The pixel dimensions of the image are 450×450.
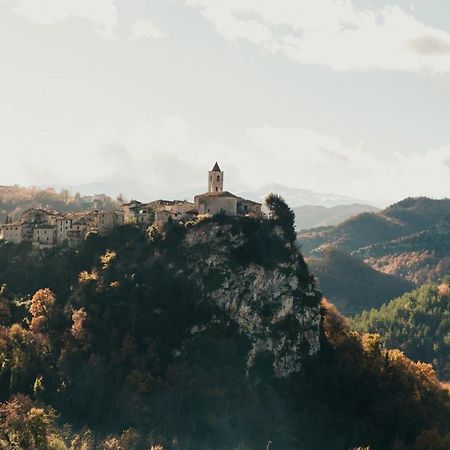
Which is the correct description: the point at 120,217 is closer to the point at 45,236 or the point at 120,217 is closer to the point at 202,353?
the point at 45,236

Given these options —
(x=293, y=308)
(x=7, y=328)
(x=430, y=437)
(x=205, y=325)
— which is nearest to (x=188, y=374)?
(x=205, y=325)

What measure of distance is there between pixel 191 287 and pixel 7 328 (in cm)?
3713

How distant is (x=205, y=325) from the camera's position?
13375 cm

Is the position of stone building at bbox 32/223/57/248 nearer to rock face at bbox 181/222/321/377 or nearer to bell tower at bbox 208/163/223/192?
rock face at bbox 181/222/321/377

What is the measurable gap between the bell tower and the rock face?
764 inches

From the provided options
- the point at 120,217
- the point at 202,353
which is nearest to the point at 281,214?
the point at 202,353

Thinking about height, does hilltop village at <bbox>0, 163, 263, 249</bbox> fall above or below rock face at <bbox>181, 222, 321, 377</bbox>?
above

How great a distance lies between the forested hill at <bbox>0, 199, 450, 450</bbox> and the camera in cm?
12462

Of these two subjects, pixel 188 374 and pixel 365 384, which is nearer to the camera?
pixel 188 374

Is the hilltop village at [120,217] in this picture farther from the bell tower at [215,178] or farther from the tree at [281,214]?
the tree at [281,214]

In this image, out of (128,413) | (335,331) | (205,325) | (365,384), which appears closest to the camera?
(128,413)

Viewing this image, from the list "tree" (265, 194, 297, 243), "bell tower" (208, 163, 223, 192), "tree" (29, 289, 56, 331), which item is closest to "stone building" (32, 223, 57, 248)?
"tree" (29, 289, 56, 331)

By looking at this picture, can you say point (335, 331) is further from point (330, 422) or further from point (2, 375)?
point (2, 375)

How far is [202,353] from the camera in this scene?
131m
